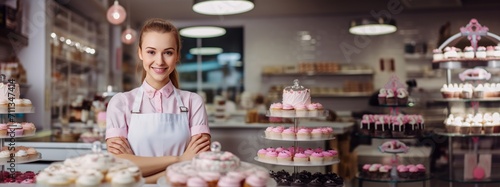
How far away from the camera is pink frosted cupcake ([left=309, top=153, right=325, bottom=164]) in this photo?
3361 millimetres

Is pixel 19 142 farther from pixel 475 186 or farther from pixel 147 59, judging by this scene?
pixel 475 186

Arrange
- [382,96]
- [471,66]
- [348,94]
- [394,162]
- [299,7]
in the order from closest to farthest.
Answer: [471,66] < [394,162] < [382,96] < [299,7] < [348,94]

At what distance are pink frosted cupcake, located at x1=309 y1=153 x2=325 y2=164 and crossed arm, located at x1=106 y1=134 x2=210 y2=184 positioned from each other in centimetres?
114

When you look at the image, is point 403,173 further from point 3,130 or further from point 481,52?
point 3,130

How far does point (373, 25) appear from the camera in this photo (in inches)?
313

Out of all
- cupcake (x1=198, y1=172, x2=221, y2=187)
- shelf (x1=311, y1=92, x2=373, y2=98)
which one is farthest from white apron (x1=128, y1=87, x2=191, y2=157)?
shelf (x1=311, y1=92, x2=373, y2=98)

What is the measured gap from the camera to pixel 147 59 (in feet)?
7.76

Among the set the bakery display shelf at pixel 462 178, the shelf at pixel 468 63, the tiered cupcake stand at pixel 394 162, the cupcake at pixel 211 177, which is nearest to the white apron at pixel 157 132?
the cupcake at pixel 211 177

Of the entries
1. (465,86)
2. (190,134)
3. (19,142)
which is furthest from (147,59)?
(465,86)

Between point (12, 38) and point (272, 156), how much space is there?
3.71 m

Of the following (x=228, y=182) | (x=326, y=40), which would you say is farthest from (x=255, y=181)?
(x=326, y=40)

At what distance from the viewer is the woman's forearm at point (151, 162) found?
2279 millimetres

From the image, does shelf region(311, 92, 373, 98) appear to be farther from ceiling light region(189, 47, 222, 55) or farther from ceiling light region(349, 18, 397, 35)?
ceiling light region(189, 47, 222, 55)

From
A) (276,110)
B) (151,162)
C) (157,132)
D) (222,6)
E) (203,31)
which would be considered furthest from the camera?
(203,31)
